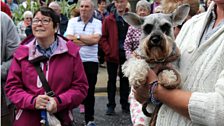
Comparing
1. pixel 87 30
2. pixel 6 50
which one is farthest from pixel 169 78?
pixel 87 30

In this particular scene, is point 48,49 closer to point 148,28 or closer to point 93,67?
point 148,28

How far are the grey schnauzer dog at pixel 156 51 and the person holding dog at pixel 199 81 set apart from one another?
1.7 inches

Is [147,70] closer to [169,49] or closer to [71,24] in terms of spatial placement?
[169,49]

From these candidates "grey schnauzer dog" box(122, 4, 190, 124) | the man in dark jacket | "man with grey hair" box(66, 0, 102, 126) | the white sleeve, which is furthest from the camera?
the man in dark jacket

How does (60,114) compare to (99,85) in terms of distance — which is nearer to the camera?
(60,114)

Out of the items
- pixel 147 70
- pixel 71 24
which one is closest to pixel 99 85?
pixel 71 24

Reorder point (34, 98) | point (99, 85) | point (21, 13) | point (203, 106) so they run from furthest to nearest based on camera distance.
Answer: point (21, 13)
point (99, 85)
point (34, 98)
point (203, 106)

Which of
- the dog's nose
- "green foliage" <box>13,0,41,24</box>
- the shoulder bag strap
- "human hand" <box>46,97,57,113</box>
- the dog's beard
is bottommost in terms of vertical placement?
"green foliage" <box>13,0,41,24</box>

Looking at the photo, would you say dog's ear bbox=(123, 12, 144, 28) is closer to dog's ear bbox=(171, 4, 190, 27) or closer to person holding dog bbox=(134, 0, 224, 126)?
dog's ear bbox=(171, 4, 190, 27)

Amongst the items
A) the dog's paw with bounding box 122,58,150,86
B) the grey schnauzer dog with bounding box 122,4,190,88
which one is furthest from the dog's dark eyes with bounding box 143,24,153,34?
the dog's paw with bounding box 122,58,150,86

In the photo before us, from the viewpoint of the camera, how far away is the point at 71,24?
768 cm

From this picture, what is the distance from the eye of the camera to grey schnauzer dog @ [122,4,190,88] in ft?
7.55

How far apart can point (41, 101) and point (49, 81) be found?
20cm

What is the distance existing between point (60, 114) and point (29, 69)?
1.62 ft
